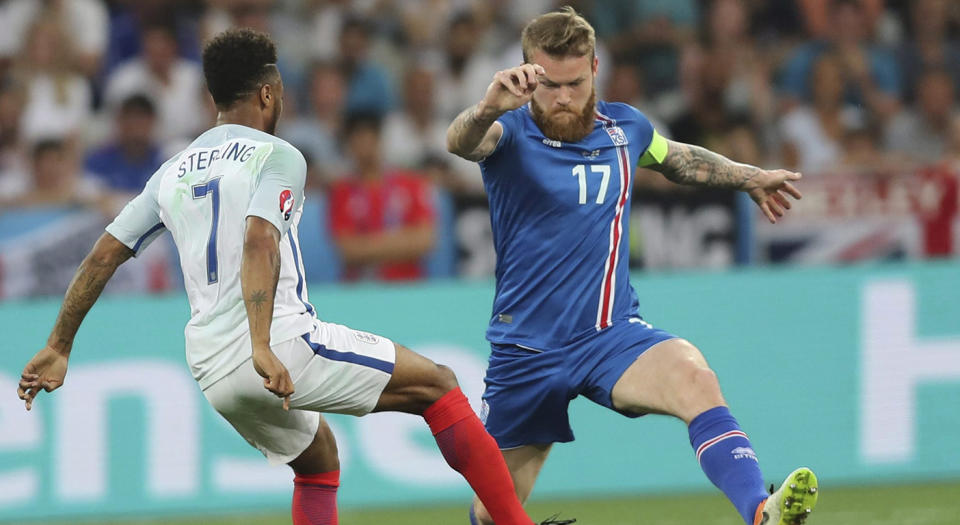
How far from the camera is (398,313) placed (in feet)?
28.2

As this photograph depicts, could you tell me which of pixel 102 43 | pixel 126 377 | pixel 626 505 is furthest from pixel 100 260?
pixel 102 43

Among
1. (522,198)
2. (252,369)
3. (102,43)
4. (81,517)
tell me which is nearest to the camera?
(252,369)

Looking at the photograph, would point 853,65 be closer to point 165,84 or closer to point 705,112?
point 705,112

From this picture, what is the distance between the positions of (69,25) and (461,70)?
9.84 ft

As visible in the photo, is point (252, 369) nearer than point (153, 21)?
Yes

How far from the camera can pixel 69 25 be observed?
10773 mm

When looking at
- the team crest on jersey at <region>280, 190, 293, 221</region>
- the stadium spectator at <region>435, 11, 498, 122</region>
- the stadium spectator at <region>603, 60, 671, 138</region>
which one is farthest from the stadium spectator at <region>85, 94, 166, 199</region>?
the team crest on jersey at <region>280, 190, 293, 221</region>

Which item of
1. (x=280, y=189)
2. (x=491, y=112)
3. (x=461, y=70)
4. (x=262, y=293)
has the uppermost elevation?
(x=461, y=70)

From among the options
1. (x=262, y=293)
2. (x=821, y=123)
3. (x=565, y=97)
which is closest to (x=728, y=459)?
(x=565, y=97)

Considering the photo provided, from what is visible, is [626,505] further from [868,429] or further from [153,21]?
[153,21]

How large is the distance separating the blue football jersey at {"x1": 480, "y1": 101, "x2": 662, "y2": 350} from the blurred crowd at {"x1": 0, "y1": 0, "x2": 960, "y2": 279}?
12.9 feet

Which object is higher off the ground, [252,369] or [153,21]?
[153,21]

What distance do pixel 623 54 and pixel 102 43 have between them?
4.10 metres

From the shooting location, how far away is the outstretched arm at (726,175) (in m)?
5.61
